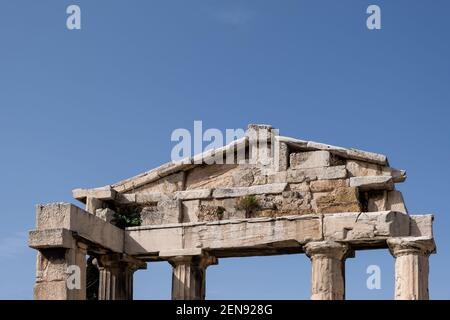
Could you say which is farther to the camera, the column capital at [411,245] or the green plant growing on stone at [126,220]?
the green plant growing on stone at [126,220]

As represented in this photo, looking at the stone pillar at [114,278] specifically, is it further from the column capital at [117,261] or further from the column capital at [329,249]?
the column capital at [329,249]

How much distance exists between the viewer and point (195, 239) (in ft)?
78.4

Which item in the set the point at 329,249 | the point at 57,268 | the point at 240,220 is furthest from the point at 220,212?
the point at 57,268

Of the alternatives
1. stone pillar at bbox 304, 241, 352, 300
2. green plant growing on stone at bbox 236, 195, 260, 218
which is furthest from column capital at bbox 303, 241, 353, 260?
green plant growing on stone at bbox 236, 195, 260, 218

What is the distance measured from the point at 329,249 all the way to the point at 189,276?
3232 mm

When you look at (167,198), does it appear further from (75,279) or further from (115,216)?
(75,279)

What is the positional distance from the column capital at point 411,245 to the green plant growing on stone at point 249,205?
10.1 ft

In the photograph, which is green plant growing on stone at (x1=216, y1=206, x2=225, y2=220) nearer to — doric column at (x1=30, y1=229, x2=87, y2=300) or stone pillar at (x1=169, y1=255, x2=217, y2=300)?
stone pillar at (x1=169, y1=255, x2=217, y2=300)

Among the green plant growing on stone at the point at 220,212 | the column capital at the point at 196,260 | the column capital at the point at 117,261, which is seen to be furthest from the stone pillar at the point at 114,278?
the green plant growing on stone at the point at 220,212

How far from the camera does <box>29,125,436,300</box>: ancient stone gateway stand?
877 inches

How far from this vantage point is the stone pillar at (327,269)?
22.6m
